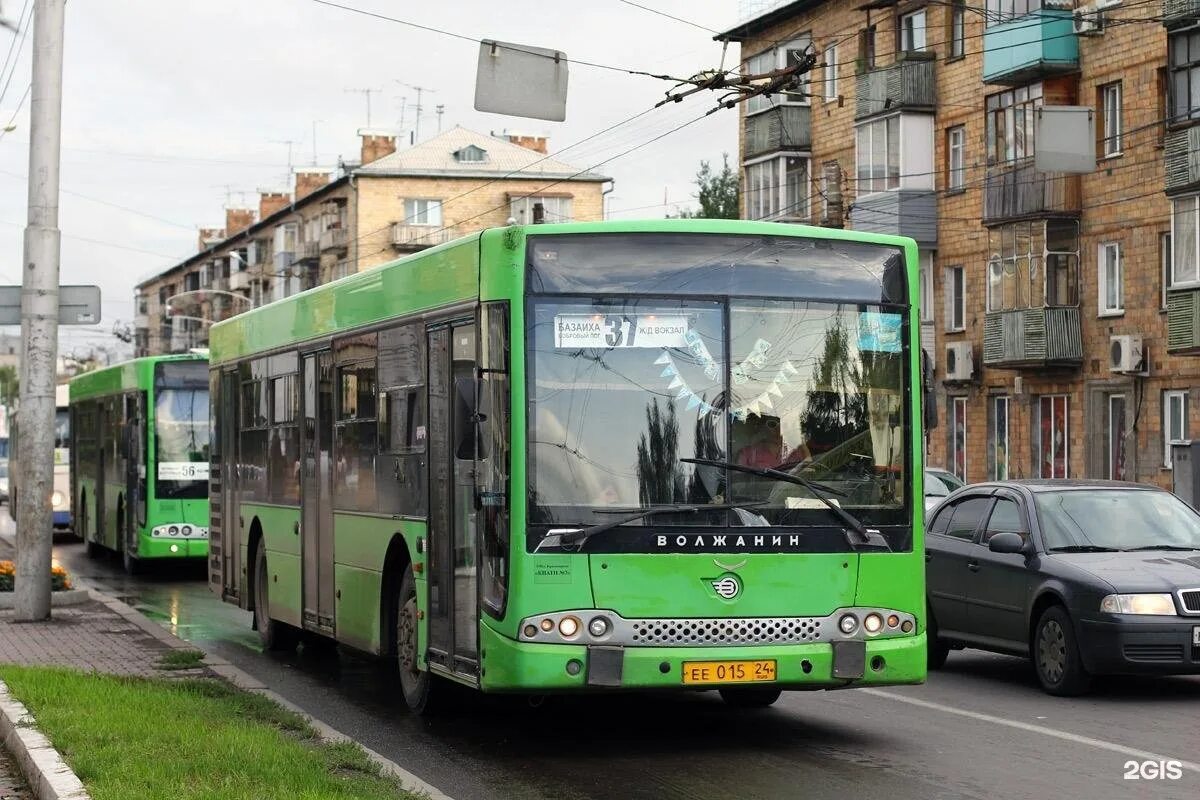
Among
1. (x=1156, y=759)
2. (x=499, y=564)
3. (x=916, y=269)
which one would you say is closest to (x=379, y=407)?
(x=499, y=564)

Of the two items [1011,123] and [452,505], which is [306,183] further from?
[452,505]

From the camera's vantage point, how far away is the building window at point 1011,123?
41188 millimetres

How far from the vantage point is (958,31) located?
44844 mm

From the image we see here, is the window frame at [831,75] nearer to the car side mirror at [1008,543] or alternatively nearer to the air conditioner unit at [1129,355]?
the air conditioner unit at [1129,355]

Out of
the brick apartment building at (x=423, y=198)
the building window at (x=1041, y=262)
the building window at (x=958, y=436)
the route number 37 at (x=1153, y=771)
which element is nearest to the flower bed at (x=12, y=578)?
the route number 37 at (x=1153, y=771)

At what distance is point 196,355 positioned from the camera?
86.0 ft

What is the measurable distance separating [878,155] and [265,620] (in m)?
32.2

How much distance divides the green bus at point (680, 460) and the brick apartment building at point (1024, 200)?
2403 cm

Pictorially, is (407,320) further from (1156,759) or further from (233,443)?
(233,443)

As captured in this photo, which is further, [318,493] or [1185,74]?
[1185,74]

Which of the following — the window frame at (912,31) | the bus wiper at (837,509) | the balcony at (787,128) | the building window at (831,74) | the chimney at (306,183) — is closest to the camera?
Result: the bus wiper at (837,509)

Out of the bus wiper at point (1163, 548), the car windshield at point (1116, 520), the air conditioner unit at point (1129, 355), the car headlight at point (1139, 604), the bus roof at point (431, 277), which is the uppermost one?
the air conditioner unit at point (1129, 355)

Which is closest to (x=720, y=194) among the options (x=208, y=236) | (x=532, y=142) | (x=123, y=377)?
(x=532, y=142)

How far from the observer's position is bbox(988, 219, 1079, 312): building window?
1594 inches
